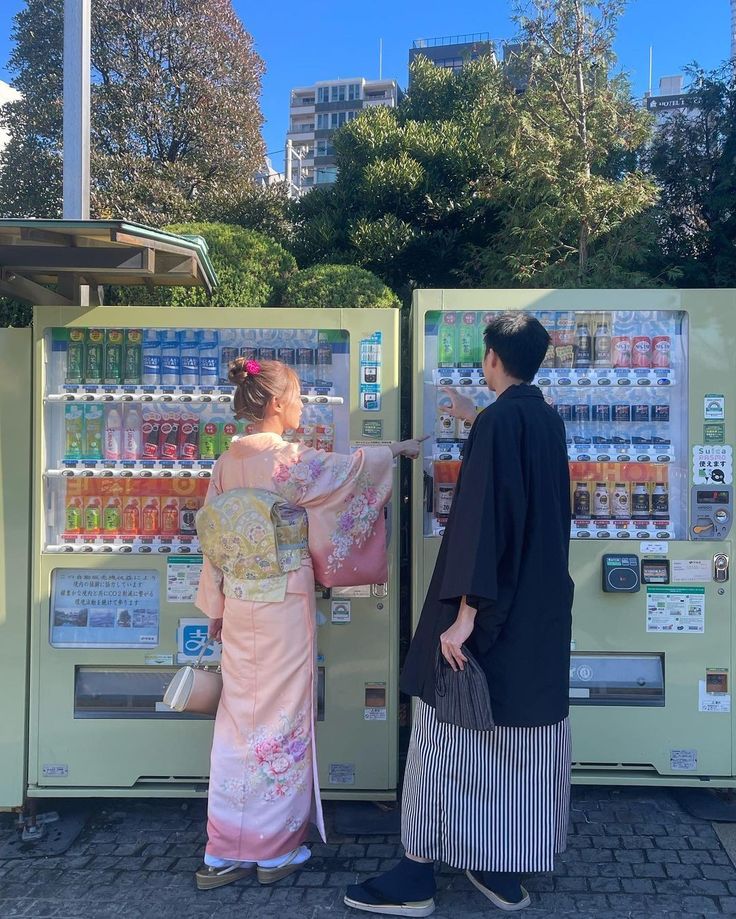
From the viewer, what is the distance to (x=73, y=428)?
347 centimetres

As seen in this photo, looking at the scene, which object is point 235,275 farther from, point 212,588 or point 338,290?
point 212,588

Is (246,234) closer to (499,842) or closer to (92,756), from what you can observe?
(92,756)

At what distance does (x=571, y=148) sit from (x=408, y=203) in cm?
215

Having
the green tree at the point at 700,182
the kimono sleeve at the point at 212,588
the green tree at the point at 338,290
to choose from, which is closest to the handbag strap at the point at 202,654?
the kimono sleeve at the point at 212,588

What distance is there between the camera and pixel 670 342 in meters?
3.40

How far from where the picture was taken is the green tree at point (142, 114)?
9195 millimetres

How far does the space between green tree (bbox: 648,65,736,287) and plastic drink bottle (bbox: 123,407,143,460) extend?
5.66m

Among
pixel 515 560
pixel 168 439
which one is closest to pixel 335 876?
pixel 515 560

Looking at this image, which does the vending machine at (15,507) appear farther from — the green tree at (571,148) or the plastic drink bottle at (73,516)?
the green tree at (571,148)

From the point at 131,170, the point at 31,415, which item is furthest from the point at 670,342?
the point at 131,170

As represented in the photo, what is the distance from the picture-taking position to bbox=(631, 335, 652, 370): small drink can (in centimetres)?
341

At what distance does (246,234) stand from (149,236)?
3.64 meters

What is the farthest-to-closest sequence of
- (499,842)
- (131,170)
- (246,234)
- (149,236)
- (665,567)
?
(131,170) → (246,234) → (665,567) → (149,236) → (499,842)

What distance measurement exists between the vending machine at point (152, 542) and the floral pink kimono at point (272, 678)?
0.51 m
